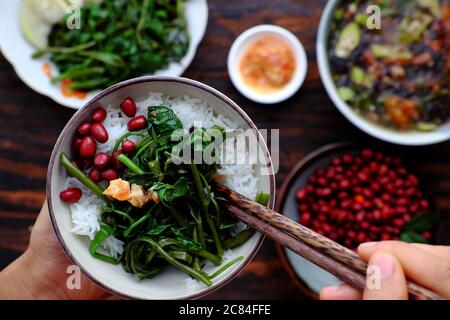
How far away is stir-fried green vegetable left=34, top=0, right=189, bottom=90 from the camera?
2.55 metres

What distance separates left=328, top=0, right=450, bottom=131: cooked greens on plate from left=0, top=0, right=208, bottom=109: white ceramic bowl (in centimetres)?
64

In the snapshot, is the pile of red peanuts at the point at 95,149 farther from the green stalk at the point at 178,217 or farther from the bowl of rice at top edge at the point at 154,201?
the green stalk at the point at 178,217

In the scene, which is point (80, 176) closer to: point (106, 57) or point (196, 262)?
point (196, 262)

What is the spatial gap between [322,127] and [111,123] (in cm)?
119

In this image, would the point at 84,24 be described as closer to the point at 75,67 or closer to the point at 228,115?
the point at 75,67

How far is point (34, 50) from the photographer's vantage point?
257cm

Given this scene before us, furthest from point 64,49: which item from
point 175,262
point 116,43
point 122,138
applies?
point 175,262

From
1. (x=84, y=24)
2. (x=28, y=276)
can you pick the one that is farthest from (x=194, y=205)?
(x=84, y=24)

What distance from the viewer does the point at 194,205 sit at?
68.5 inches

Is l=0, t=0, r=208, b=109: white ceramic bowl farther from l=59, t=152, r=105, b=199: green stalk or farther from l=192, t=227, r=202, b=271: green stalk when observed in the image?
l=192, t=227, r=202, b=271: green stalk

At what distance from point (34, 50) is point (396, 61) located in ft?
5.73

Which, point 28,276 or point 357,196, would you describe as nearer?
point 28,276
